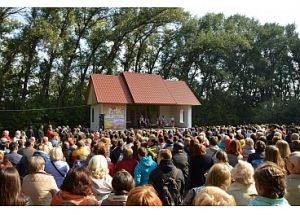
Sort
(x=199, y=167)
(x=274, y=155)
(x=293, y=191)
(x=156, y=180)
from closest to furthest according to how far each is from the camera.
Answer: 1. (x=293, y=191)
2. (x=156, y=180)
3. (x=274, y=155)
4. (x=199, y=167)

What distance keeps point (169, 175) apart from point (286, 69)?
4622cm

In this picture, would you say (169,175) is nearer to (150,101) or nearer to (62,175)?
(62,175)

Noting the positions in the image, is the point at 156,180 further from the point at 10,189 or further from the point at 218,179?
the point at 10,189

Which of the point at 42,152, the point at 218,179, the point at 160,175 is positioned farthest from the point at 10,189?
the point at 42,152

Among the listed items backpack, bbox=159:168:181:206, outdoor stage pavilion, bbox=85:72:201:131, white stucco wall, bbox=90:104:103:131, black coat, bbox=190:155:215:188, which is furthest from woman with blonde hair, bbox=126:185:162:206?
white stucco wall, bbox=90:104:103:131

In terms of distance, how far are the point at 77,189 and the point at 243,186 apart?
1851mm

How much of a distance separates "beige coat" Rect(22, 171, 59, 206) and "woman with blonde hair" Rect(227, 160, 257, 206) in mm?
2189

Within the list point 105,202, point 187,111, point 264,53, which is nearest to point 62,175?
point 105,202

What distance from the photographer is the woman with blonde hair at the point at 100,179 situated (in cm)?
433

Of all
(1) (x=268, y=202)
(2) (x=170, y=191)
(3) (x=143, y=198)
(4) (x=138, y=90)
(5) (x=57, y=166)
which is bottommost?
(2) (x=170, y=191)

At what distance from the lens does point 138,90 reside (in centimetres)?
3075

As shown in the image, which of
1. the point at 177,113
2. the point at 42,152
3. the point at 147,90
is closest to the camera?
the point at 42,152

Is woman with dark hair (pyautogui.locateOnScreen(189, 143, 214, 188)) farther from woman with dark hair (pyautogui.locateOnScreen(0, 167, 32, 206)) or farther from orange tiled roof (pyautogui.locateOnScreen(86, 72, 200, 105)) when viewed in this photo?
orange tiled roof (pyautogui.locateOnScreen(86, 72, 200, 105))

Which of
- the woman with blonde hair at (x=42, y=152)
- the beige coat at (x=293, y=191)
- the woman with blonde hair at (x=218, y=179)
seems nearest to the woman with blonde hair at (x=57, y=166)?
the woman with blonde hair at (x=42, y=152)
